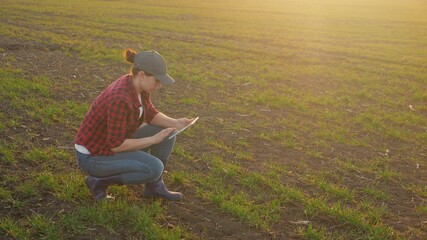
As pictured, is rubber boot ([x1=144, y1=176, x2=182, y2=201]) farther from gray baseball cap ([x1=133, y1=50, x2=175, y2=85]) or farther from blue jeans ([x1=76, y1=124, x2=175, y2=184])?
gray baseball cap ([x1=133, y1=50, x2=175, y2=85])

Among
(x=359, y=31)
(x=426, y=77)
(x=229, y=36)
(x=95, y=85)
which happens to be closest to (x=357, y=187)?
(x=95, y=85)

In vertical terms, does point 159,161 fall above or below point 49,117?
above

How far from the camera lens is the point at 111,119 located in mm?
4754

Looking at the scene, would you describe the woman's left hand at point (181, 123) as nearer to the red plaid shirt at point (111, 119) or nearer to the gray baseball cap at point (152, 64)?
the red plaid shirt at point (111, 119)

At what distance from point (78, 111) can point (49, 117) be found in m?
0.73

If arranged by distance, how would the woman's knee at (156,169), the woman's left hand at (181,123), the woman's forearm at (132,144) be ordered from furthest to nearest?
the woman's left hand at (181,123) → the woman's knee at (156,169) → the woman's forearm at (132,144)

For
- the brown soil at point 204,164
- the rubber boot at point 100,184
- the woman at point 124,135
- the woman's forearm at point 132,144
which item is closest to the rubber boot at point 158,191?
the woman at point 124,135

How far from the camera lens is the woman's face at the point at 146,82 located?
4.89 meters

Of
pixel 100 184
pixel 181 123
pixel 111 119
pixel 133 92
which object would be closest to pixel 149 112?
pixel 181 123

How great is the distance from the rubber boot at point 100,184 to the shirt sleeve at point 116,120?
2.13ft

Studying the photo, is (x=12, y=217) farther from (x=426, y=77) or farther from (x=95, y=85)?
(x=426, y=77)

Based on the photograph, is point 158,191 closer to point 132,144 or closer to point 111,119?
point 132,144

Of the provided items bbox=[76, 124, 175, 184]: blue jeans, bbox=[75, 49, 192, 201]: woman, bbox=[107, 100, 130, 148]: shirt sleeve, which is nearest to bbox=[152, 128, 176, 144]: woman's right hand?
bbox=[75, 49, 192, 201]: woman

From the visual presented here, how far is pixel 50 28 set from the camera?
73.3 feet
